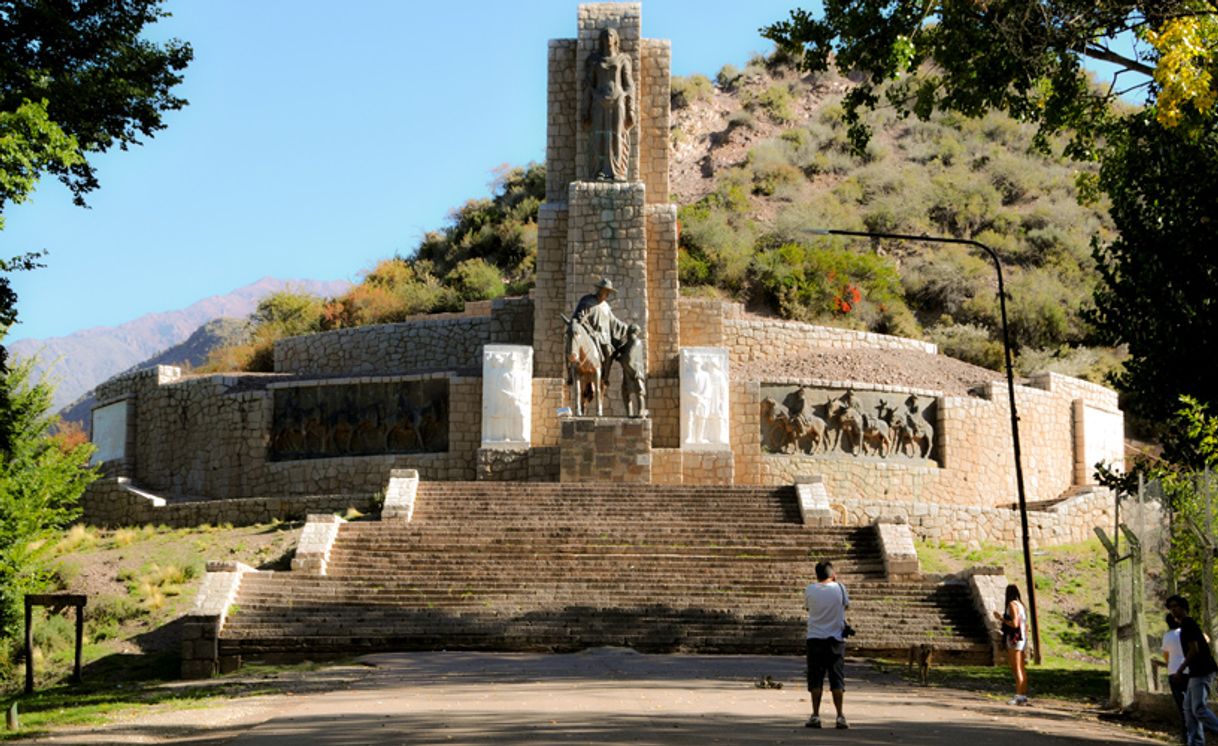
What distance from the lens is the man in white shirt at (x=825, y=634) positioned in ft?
43.2

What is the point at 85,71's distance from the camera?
59.2 feet

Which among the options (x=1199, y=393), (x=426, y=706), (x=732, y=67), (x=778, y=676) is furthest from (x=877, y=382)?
(x=732, y=67)

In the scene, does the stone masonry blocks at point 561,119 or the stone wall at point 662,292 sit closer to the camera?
the stone wall at point 662,292

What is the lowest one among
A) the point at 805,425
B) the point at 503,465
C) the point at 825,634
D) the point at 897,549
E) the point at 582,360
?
the point at 825,634

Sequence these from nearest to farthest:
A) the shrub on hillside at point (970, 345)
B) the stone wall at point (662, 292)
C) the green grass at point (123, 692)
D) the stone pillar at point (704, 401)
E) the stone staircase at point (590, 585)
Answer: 1. the green grass at point (123, 692)
2. the stone staircase at point (590, 585)
3. the stone pillar at point (704, 401)
4. the stone wall at point (662, 292)
5. the shrub on hillside at point (970, 345)

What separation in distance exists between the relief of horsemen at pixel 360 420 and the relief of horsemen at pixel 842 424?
661cm

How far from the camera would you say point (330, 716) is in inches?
527

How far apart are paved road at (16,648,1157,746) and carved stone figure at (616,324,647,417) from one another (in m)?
11.1

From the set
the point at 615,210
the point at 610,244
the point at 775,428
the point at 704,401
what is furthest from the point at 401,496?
the point at 615,210

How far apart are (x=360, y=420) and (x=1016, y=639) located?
1768 centimetres

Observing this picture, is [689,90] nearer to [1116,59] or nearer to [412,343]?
[412,343]

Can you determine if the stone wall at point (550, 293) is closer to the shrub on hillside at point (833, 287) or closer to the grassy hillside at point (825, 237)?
the grassy hillside at point (825, 237)

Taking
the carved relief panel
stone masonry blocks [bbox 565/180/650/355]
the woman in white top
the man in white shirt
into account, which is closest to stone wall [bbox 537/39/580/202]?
stone masonry blocks [bbox 565/180/650/355]

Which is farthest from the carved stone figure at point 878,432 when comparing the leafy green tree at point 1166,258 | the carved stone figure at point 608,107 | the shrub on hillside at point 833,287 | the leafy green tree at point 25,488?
the leafy green tree at point 25,488
